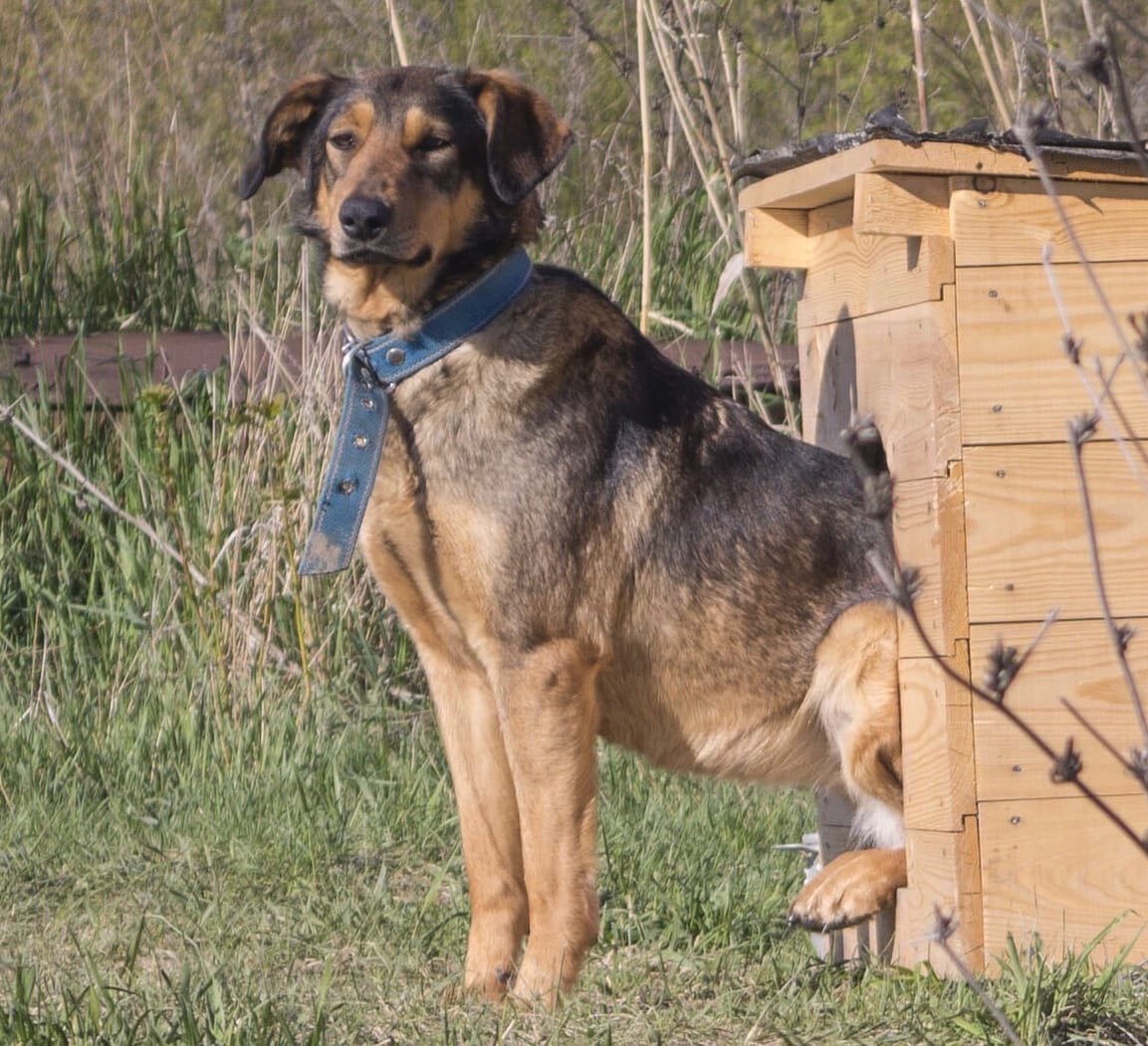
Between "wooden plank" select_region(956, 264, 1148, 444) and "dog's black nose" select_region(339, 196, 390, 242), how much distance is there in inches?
44.8

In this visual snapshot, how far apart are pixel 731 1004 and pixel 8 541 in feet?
11.0

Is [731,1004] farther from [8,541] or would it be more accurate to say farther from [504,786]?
[8,541]

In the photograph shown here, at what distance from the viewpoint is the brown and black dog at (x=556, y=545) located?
297cm

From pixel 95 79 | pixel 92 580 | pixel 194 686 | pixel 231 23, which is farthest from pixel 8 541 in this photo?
pixel 231 23

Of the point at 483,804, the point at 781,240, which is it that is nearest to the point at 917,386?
the point at 781,240

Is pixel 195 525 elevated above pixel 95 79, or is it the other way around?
pixel 95 79

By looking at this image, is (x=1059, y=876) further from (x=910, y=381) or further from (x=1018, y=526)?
(x=910, y=381)

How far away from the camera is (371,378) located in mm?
3104

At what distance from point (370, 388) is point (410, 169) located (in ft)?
1.48

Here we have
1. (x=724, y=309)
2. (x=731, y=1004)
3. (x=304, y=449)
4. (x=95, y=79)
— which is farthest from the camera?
(x=95, y=79)

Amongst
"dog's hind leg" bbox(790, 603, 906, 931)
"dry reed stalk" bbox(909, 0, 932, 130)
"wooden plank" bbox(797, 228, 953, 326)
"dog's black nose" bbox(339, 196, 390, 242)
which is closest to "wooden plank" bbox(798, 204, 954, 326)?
"wooden plank" bbox(797, 228, 953, 326)

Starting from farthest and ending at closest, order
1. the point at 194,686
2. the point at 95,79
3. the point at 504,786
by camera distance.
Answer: the point at 95,79 → the point at 194,686 → the point at 504,786

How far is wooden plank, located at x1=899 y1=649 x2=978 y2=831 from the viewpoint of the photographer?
2961 millimetres

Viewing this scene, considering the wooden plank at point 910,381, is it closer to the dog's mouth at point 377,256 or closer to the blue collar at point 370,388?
the blue collar at point 370,388
